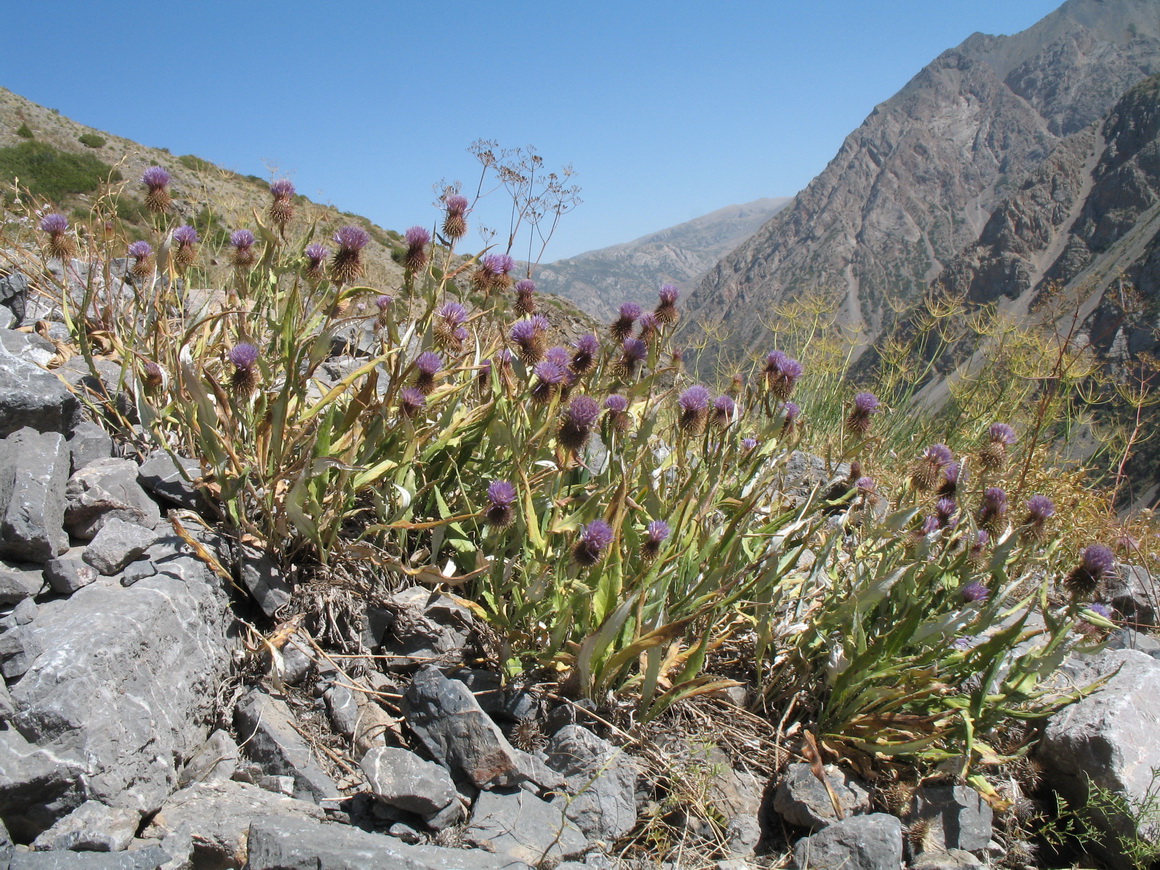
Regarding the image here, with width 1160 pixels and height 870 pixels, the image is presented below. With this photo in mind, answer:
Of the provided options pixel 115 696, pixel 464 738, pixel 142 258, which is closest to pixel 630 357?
pixel 464 738

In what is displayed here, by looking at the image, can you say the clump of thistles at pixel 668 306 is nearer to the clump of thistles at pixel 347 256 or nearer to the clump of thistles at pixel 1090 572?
the clump of thistles at pixel 347 256

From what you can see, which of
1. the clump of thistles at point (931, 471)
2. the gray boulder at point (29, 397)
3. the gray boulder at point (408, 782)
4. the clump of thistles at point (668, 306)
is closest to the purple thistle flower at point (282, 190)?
the gray boulder at point (29, 397)

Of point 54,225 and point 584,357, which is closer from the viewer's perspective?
point 584,357

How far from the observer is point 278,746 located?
7.32ft

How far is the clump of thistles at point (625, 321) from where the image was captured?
3354mm

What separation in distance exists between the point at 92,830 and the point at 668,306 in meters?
2.97

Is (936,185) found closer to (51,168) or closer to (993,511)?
(51,168)

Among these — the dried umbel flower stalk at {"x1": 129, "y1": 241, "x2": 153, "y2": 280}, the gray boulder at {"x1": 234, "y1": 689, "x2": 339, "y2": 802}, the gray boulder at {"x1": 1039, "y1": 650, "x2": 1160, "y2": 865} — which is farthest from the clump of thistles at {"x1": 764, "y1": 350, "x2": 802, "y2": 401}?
the dried umbel flower stalk at {"x1": 129, "y1": 241, "x2": 153, "y2": 280}

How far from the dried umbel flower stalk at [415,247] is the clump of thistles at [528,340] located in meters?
0.54

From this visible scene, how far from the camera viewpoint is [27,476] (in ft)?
7.99

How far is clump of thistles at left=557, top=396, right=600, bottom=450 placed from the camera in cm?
252

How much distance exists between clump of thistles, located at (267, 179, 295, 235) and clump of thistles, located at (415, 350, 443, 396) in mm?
1071

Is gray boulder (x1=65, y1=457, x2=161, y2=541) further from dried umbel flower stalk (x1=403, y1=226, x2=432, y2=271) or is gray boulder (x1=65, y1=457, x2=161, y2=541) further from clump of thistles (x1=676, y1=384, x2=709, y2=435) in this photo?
clump of thistles (x1=676, y1=384, x2=709, y2=435)

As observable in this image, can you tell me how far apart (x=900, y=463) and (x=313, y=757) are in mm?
5571
